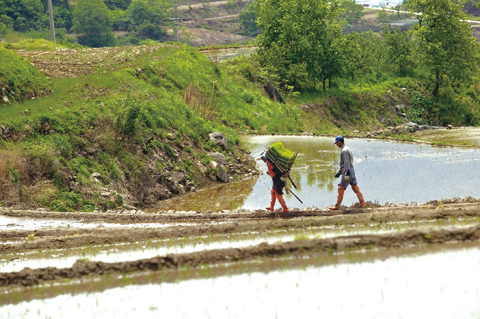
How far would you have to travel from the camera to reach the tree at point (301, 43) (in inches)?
1658

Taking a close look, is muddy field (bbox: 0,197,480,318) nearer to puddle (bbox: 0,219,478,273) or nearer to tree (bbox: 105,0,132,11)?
puddle (bbox: 0,219,478,273)

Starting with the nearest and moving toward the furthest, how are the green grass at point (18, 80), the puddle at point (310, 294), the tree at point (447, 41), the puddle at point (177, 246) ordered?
the puddle at point (310, 294), the puddle at point (177, 246), the green grass at point (18, 80), the tree at point (447, 41)

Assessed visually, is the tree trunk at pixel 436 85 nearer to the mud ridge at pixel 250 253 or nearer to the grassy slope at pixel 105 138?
the grassy slope at pixel 105 138

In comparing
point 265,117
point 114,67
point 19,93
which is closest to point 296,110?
point 265,117

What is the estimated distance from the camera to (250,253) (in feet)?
30.4

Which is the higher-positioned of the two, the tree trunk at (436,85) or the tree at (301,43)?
the tree at (301,43)

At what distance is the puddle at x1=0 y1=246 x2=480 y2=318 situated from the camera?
7145 millimetres

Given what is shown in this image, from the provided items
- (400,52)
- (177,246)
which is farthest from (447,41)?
(177,246)

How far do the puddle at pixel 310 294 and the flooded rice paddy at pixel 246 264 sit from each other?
0.02 m

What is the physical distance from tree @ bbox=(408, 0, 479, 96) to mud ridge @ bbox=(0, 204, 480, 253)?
116 feet

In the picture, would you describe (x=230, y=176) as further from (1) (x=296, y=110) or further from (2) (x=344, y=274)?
(1) (x=296, y=110)

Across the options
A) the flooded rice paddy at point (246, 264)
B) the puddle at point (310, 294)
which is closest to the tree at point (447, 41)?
the flooded rice paddy at point (246, 264)

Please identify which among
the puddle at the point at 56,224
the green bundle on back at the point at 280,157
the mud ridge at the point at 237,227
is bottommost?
the puddle at the point at 56,224

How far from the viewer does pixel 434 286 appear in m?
7.58
